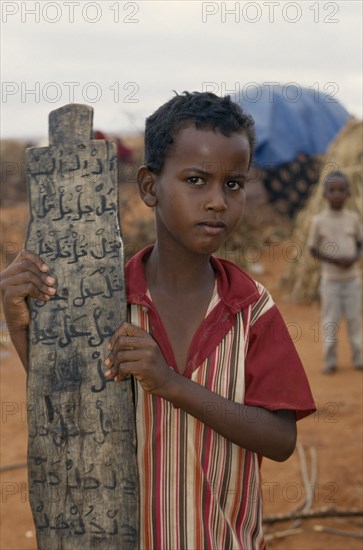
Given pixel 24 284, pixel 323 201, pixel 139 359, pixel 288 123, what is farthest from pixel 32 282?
pixel 288 123

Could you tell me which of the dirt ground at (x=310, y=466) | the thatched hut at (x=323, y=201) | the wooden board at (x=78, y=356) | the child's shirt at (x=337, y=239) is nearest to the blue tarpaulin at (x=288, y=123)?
the thatched hut at (x=323, y=201)

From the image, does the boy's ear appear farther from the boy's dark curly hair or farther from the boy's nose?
the boy's nose

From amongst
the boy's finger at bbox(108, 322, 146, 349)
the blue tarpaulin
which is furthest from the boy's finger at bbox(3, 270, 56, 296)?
the blue tarpaulin

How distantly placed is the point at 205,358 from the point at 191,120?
0.57 m

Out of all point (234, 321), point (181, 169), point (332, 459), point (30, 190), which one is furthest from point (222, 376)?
point (332, 459)

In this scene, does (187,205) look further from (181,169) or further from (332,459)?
(332,459)

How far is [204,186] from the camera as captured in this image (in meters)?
1.69

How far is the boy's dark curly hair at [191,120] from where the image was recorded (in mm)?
1709

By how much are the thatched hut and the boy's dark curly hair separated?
7.35 meters

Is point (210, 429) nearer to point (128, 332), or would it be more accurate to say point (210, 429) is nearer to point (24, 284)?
point (128, 332)

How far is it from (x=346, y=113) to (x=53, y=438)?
1543 cm

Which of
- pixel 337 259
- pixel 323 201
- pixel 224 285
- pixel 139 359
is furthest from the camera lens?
pixel 323 201

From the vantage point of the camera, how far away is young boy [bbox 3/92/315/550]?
1674 millimetres

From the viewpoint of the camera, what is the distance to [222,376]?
1718 millimetres
